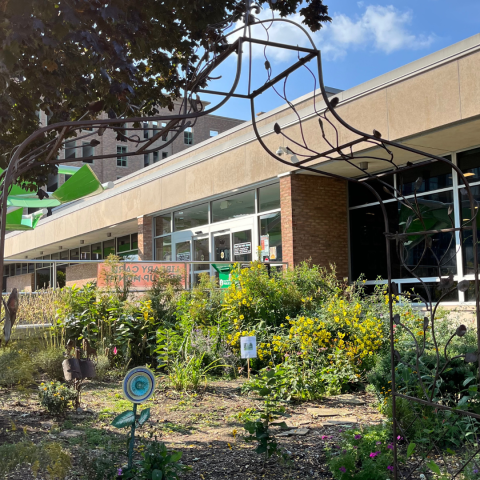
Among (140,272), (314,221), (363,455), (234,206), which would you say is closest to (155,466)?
(363,455)

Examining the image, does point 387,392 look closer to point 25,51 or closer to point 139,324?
point 139,324

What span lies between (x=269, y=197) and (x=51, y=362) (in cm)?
779

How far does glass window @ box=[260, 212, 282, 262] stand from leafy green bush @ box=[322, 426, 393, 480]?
856 centimetres

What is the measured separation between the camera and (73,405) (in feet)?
18.4

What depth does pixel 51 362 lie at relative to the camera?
702 centimetres

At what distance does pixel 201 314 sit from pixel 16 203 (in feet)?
14.3

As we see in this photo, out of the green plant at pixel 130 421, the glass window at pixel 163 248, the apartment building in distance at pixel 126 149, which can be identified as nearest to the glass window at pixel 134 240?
the glass window at pixel 163 248

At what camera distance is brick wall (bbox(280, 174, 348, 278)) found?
12234 millimetres

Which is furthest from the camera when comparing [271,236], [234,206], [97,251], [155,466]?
[97,251]

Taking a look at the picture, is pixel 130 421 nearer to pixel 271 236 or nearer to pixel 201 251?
pixel 271 236

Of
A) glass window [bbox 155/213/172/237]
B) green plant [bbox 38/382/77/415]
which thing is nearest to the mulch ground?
green plant [bbox 38/382/77/415]

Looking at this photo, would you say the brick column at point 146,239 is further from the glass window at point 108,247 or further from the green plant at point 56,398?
the green plant at point 56,398

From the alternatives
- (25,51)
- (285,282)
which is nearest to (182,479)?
(25,51)

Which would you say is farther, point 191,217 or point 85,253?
point 85,253
